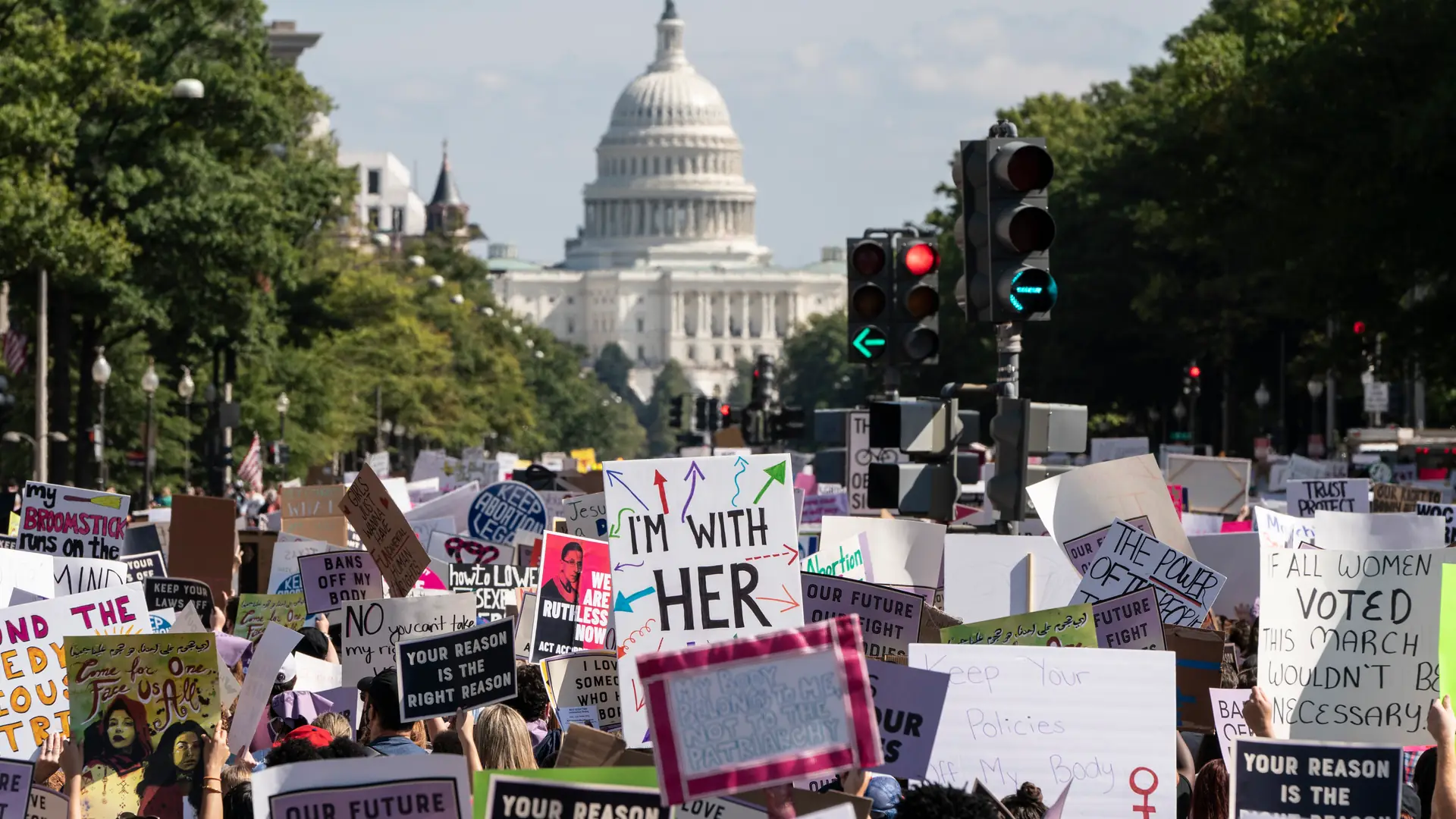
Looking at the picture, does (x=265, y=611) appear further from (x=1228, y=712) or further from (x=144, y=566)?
(x=1228, y=712)

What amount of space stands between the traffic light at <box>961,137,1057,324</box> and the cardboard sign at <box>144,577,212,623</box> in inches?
157

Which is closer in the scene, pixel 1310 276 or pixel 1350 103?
pixel 1350 103

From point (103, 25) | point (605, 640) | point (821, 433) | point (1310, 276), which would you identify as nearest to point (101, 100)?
point (103, 25)

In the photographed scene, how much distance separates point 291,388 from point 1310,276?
29.5 m

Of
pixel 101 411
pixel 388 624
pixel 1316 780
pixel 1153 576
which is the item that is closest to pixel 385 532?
pixel 388 624

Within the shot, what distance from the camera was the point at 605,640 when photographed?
36.9 ft

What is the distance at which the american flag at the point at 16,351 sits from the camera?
4503 cm

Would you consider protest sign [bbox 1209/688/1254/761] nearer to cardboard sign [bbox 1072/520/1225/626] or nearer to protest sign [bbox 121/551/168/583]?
cardboard sign [bbox 1072/520/1225/626]

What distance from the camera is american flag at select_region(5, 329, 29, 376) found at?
148ft

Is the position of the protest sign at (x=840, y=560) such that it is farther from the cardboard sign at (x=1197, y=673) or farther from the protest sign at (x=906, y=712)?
the protest sign at (x=906, y=712)

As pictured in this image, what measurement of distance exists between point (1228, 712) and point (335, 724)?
3.10m

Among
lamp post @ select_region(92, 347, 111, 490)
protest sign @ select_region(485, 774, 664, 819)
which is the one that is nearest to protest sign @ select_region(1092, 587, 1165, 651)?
protest sign @ select_region(485, 774, 664, 819)

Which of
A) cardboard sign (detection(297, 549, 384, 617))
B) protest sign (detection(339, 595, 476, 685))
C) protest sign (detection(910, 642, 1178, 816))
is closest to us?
protest sign (detection(910, 642, 1178, 816))

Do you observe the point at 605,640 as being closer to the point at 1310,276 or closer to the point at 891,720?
the point at 891,720
